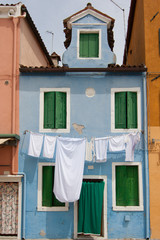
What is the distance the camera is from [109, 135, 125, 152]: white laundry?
36.5 ft

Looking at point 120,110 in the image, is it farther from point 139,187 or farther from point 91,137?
point 139,187

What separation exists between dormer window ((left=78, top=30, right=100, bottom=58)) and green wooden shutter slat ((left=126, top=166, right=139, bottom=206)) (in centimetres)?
498

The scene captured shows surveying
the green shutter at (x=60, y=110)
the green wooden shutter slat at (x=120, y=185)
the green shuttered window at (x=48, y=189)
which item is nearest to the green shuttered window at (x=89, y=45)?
the green shutter at (x=60, y=110)

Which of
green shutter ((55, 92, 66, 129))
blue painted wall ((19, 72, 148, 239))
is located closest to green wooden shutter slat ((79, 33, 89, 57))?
blue painted wall ((19, 72, 148, 239))

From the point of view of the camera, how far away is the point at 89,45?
12594 millimetres

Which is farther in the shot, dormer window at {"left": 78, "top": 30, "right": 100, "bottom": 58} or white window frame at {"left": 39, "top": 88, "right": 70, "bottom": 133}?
dormer window at {"left": 78, "top": 30, "right": 100, "bottom": 58}

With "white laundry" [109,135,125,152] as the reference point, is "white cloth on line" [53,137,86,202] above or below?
below

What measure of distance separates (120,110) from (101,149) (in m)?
1.77

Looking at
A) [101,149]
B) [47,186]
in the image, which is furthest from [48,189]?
[101,149]

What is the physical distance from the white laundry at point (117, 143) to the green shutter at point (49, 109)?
96.2 inches

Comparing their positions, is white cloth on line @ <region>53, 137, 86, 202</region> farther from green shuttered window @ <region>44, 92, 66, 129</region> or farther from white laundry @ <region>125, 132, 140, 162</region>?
white laundry @ <region>125, 132, 140, 162</region>

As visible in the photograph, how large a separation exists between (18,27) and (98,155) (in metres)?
6.17

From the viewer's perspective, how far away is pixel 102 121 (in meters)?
11.6

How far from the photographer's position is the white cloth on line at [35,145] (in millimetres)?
11185
